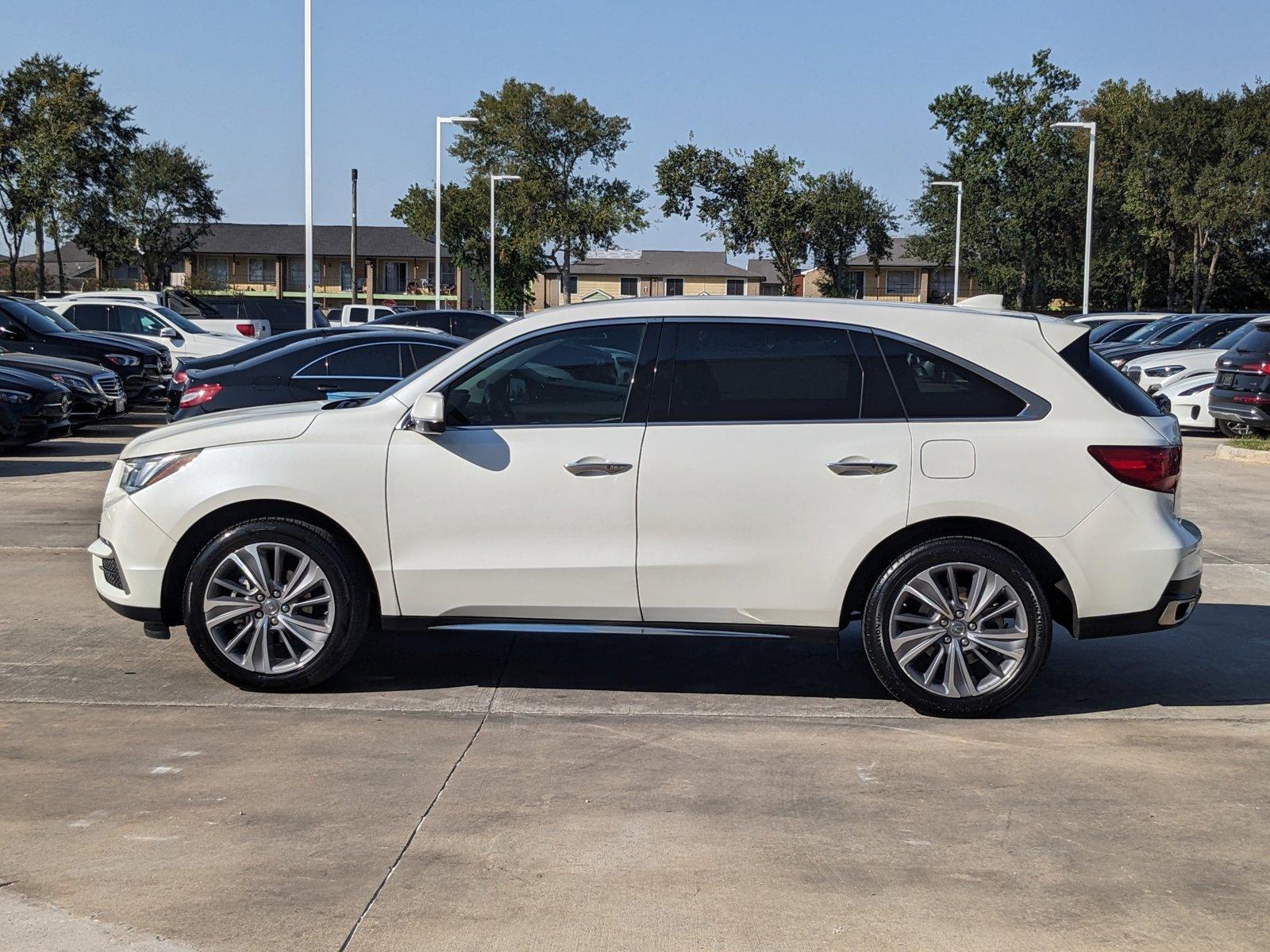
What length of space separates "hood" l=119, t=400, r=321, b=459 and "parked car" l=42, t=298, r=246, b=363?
19.9 meters

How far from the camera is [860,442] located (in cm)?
591

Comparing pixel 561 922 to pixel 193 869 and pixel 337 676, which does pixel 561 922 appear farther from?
pixel 337 676

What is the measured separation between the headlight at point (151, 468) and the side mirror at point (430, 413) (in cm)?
106

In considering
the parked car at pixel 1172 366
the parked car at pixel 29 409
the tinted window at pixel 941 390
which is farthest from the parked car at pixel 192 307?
the tinted window at pixel 941 390

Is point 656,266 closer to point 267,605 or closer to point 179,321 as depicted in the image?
point 179,321

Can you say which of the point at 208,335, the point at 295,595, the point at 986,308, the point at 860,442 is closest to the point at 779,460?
the point at 860,442

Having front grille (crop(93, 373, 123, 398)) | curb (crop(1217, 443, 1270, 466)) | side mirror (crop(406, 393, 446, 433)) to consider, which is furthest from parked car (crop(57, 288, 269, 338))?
side mirror (crop(406, 393, 446, 433))

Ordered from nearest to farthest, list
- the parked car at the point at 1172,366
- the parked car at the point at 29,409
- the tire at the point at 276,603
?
the tire at the point at 276,603 < the parked car at the point at 29,409 < the parked car at the point at 1172,366

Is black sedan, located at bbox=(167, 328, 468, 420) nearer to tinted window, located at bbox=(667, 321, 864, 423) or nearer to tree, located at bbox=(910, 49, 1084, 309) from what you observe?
tinted window, located at bbox=(667, 321, 864, 423)

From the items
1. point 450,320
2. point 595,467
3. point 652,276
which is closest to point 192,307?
point 450,320

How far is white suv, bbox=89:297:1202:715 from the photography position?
5883 mm

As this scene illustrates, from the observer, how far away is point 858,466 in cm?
588

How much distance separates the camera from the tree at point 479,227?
70.6 meters

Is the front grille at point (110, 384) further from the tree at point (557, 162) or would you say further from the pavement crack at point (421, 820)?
the tree at point (557, 162)
